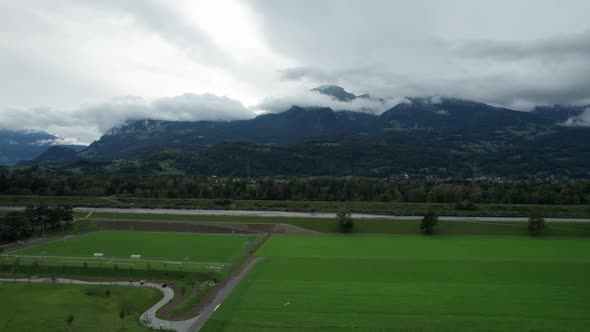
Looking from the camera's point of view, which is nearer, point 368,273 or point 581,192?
point 368,273

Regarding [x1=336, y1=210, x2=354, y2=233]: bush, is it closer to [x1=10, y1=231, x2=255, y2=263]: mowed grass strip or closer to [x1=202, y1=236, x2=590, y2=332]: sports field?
[x1=202, y1=236, x2=590, y2=332]: sports field

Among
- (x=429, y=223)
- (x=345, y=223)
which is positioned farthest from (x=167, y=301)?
(x=429, y=223)

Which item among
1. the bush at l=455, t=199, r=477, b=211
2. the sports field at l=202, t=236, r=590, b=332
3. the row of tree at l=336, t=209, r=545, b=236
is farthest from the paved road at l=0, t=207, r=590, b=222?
the sports field at l=202, t=236, r=590, b=332

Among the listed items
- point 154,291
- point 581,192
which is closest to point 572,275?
point 154,291

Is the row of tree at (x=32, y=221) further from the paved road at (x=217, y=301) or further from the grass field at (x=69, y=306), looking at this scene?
the paved road at (x=217, y=301)

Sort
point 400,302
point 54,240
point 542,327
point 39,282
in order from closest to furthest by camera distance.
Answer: point 542,327 → point 400,302 → point 39,282 → point 54,240

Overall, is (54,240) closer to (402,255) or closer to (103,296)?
(103,296)

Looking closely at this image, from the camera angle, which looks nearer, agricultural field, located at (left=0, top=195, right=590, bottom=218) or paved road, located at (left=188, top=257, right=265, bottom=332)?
paved road, located at (left=188, top=257, right=265, bottom=332)
